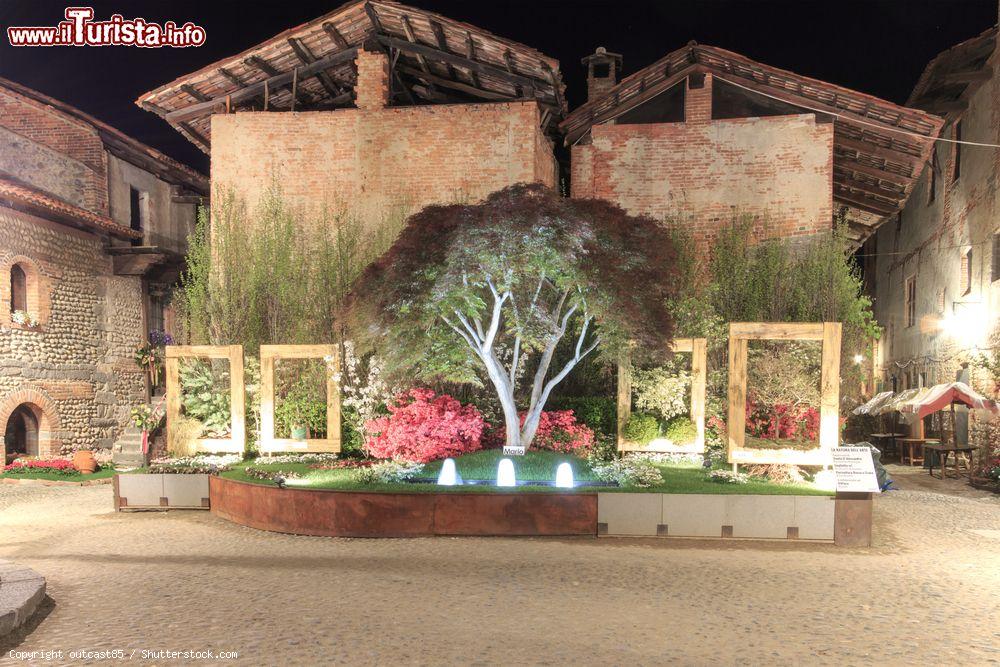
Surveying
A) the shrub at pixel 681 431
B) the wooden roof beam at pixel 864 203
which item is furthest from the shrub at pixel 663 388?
the wooden roof beam at pixel 864 203

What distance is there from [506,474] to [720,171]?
9.84 meters

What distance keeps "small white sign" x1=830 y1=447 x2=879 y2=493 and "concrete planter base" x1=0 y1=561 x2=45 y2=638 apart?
896 centimetres

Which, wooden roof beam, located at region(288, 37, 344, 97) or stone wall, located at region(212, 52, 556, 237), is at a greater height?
wooden roof beam, located at region(288, 37, 344, 97)

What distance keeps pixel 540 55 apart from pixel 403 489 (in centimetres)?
1018

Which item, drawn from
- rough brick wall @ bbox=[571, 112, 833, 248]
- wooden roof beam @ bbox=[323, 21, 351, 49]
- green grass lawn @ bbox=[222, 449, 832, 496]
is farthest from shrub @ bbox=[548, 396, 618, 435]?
wooden roof beam @ bbox=[323, 21, 351, 49]

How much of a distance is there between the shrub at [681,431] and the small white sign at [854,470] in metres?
4.17

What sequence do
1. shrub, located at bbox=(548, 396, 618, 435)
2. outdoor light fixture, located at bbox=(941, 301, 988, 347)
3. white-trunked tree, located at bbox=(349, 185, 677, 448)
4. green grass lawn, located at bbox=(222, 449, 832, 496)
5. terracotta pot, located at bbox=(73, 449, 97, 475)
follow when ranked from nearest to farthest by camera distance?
green grass lawn, located at bbox=(222, 449, 832, 496) < white-trunked tree, located at bbox=(349, 185, 677, 448) < shrub, located at bbox=(548, 396, 618, 435) < outdoor light fixture, located at bbox=(941, 301, 988, 347) < terracotta pot, located at bbox=(73, 449, 97, 475)

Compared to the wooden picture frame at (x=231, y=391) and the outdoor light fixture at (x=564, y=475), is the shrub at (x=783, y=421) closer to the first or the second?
the outdoor light fixture at (x=564, y=475)

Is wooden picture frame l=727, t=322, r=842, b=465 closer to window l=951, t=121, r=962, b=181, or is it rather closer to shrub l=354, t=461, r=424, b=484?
shrub l=354, t=461, r=424, b=484

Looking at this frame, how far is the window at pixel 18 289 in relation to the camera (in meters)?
17.7

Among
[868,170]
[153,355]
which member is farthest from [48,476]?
[868,170]

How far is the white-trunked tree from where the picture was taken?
10.4 meters

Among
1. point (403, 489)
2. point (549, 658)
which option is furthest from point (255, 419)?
point (549, 658)

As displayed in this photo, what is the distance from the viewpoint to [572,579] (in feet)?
23.4
